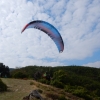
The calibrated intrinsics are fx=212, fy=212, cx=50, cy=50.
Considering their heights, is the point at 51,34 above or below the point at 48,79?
above

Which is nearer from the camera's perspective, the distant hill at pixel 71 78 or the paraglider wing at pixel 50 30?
the paraglider wing at pixel 50 30

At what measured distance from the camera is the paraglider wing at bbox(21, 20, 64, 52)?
14.4 meters

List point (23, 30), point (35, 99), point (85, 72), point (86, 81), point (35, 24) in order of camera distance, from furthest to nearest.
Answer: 1. point (85, 72)
2. point (86, 81)
3. point (35, 24)
4. point (23, 30)
5. point (35, 99)

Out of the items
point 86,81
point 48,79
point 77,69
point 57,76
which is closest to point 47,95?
point 48,79

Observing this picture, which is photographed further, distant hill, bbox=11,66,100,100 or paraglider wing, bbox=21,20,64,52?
distant hill, bbox=11,66,100,100

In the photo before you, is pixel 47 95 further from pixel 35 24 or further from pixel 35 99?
pixel 35 24

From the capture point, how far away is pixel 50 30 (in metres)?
15.1

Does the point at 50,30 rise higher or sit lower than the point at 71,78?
higher

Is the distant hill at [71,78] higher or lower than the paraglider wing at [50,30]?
lower

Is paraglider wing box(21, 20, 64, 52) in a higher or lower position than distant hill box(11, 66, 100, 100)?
higher

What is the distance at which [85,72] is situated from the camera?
95.1 meters

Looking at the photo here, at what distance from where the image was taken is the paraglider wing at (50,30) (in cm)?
1441

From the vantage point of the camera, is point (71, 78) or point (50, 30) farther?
point (71, 78)

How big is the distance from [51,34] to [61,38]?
0.79m
